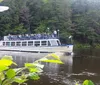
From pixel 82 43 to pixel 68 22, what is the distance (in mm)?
3692

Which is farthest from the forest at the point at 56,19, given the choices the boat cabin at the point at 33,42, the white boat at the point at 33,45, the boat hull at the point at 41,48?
the boat hull at the point at 41,48

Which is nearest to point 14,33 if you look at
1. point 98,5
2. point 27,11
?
point 27,11

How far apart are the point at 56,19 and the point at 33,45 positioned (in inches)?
320

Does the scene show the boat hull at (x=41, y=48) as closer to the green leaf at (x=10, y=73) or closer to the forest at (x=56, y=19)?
the forest at (x=56, y=19)

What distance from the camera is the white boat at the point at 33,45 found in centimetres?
2775

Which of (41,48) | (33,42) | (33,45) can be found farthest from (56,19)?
(41,48)

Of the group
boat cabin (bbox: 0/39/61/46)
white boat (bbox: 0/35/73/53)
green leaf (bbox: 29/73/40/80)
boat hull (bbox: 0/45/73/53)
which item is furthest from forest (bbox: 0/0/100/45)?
green leaf (bbox: 29/73/40/80)

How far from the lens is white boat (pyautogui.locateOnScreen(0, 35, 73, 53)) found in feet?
91.0

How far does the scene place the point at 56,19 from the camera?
120 ft

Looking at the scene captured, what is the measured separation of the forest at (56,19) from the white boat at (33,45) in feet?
14.4

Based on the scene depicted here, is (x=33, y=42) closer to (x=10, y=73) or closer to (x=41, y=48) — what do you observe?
(x=41, y=48)

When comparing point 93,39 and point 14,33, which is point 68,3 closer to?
point 93,39

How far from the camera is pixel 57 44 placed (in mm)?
28516

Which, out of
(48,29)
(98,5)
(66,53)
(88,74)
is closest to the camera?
(88,74)
